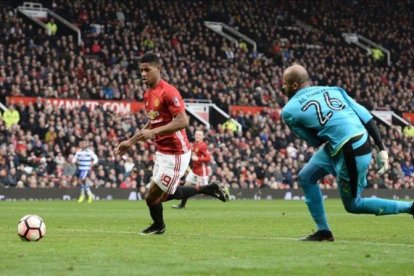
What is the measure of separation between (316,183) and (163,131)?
242 centimetres

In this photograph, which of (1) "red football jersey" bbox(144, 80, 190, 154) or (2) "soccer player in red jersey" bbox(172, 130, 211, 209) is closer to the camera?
(1) "red football jersey" bbox(144, 80, 190, 154)

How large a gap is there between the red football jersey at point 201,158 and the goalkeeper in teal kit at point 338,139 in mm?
16546

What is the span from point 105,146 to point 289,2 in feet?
82.5

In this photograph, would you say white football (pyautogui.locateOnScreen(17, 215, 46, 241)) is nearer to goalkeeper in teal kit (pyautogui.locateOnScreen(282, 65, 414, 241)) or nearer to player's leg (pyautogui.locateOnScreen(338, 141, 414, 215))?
goalkeeper in teal kit (pyautogui.locateOnScreen(282, 65, 414, 241))

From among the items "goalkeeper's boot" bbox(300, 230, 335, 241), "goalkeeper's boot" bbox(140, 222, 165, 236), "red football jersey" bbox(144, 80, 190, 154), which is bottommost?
"goalkeeper's boot" bbox(140, 222, 165, 236)

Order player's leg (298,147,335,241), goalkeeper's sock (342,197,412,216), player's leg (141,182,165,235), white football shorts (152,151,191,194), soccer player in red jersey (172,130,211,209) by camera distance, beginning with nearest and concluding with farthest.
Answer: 1. goalkeeper's sock (342,197,412,216)
2. player's leg (298,147,335,241)
3. white football shorts (152,151,191,194)
4. player's leg (141,182,165,235)
5. soccer player in red jersey (172,130,211,209)

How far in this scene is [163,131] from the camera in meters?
13.4

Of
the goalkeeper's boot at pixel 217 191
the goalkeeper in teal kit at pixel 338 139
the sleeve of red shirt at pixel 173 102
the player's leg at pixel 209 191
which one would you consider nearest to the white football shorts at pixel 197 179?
the player's leg at pixel 209 191

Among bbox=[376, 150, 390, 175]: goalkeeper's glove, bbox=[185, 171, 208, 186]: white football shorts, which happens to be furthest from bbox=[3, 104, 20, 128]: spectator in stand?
bbox=[376, 150, 390, 175]: goalkeeper's glove

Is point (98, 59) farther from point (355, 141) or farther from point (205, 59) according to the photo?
point (355, 141)

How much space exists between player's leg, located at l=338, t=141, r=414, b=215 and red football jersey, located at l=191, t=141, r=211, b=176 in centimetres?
1696

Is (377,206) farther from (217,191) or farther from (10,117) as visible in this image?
(10,117)

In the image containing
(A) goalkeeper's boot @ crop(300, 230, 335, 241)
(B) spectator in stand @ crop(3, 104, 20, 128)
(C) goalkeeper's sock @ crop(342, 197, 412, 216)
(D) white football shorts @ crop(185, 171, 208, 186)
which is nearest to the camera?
(C) goalkeeper's sock @ crop(342, 197, 412, 216)

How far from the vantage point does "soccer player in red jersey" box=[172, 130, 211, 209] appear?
28.7 meters
